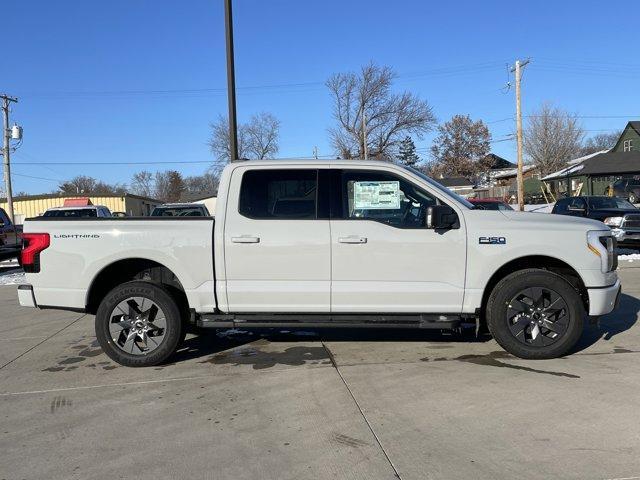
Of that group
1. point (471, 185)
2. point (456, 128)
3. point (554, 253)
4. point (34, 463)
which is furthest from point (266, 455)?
point (456, 128)

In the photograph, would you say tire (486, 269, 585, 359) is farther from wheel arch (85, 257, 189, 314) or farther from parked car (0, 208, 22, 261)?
parked car (0, 208, 22, 261)

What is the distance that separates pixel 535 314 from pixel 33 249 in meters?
4.99

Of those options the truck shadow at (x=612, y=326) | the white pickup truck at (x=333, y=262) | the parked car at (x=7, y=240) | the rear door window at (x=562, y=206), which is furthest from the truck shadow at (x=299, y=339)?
the parked car at (x=7, y=240)

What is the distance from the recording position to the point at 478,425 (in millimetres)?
3877

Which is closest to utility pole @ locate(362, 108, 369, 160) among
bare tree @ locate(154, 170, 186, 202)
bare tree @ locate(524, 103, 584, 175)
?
bare tree @ locate(524, 103, 584, 175)

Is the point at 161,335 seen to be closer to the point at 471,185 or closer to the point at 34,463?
the point at 34,463

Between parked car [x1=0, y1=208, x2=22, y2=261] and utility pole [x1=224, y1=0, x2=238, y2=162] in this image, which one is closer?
utility pole [x1=224, y1=0, x2=238, y2=162]

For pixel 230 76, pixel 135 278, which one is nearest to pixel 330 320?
pixel 135 278

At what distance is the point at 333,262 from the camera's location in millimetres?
5199

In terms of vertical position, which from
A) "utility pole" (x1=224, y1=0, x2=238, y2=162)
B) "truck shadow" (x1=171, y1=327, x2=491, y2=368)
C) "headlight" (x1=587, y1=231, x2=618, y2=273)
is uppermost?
"utility pole" (x1=224, y1=0, x2=238, y2=162)

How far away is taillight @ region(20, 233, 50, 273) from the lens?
5359mm

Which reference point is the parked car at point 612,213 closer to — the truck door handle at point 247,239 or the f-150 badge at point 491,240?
the f-150 badge at point 491,240

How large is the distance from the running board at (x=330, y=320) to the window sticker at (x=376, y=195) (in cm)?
107

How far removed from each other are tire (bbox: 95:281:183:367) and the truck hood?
350 centimetres
